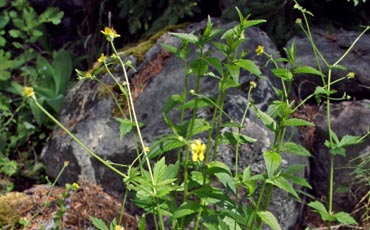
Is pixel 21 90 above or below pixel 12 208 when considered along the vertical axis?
above

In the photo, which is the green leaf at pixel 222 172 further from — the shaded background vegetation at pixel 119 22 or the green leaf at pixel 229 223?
the shaded background vegetation at pixel 119 22

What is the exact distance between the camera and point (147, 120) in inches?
138

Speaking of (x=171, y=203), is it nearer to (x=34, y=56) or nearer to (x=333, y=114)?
(x=333, y=114)

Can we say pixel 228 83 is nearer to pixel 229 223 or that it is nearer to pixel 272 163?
pixel 272 163

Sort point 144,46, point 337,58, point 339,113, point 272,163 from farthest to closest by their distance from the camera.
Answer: point 144,46, point 337,58, point 339,113, point 272,163

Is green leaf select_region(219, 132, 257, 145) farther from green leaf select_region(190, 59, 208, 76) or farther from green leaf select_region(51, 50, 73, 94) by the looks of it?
green leaf select_region(51, 50, 73, 94)

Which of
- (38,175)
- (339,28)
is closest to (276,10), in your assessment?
(339,28)

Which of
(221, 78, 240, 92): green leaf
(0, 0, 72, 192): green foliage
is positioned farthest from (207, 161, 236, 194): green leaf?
(0, 0, 72, 192): green foliage

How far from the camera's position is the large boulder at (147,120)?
3.16 meters

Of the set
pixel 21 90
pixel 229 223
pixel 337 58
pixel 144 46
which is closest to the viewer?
pixel 229 223

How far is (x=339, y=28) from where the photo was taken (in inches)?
157

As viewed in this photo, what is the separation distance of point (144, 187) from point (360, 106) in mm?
2152

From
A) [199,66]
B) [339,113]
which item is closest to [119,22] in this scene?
[339,113]

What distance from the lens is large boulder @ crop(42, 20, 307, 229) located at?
3156 mm
